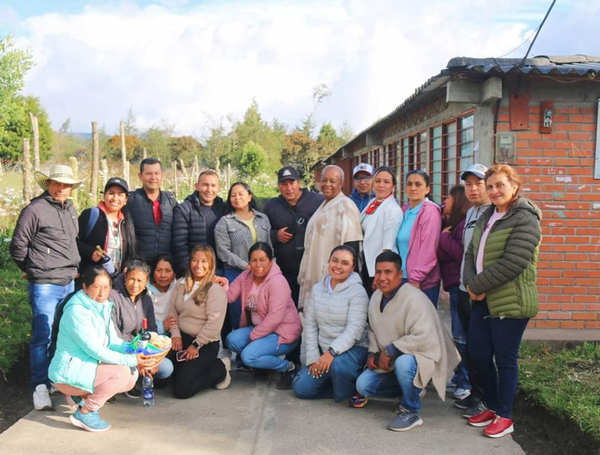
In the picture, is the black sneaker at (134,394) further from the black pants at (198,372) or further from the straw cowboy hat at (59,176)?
the straw cowboy hat at (59,176)

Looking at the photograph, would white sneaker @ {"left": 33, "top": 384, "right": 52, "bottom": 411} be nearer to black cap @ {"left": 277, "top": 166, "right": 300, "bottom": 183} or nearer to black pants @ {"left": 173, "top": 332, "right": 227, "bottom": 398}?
black pants @ {"left": 173, "top": 332, "right": 227, "bottom": 398}

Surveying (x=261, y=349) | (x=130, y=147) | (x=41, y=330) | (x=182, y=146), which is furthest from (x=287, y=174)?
(x=182, y=146)

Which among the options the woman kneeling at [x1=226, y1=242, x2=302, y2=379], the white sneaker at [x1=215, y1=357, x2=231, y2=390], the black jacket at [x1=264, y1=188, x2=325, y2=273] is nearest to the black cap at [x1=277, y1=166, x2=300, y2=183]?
the black jacket at [x1=264, y1=188, x2=325, y2=273]

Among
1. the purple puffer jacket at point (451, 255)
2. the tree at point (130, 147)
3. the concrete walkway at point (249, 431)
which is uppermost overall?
the tree at point (130, 147)

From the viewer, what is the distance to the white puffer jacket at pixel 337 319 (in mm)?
4645

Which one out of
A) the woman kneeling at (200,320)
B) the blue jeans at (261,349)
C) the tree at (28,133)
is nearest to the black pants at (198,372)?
the woman kneeling at (200,320)

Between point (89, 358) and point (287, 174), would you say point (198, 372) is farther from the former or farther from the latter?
point (287, 174)

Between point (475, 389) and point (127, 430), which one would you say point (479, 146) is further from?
point (127, 430)

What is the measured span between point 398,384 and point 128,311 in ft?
7.32

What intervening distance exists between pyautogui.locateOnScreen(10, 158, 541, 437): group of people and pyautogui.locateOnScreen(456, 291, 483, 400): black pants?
0.02m

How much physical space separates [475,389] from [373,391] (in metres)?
0.77

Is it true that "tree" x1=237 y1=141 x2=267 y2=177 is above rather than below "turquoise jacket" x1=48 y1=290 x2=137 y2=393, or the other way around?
above

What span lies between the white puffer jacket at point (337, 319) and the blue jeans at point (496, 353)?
2.97 feet

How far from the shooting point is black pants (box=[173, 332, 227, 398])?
4797 millimetres
